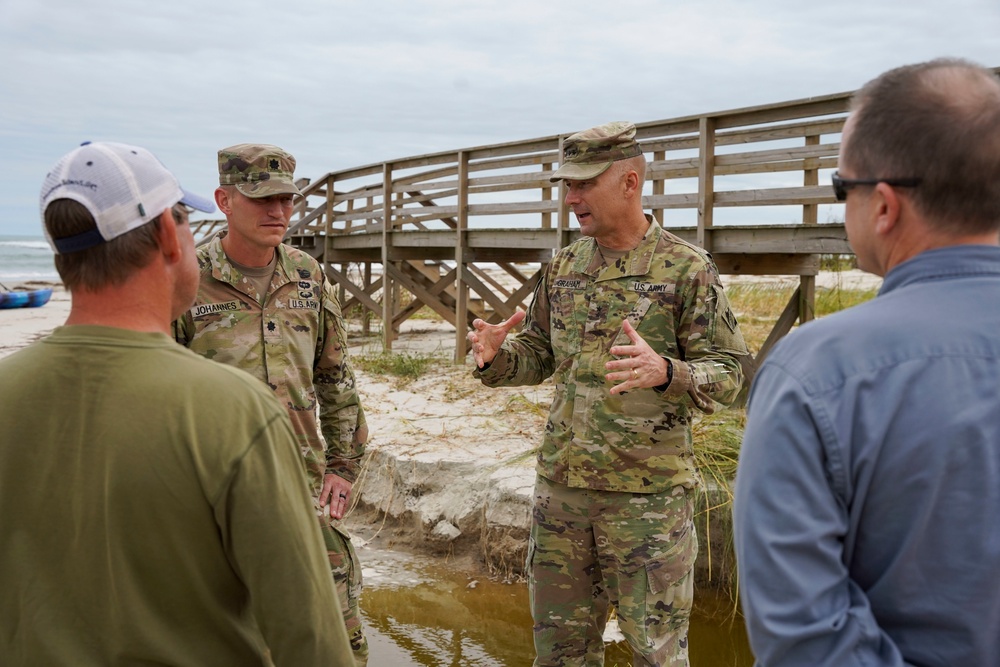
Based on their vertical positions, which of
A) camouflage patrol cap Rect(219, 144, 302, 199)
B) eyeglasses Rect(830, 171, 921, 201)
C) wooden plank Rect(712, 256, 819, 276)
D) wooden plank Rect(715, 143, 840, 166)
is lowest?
wooden plank Rect(712, 256, 819, 276)

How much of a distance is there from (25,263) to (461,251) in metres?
47.5

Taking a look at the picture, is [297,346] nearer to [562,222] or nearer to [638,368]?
[638,368]

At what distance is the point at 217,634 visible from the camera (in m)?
1.43

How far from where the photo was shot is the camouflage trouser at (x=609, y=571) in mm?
2943

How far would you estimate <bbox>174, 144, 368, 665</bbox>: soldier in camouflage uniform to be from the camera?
3.09 metres

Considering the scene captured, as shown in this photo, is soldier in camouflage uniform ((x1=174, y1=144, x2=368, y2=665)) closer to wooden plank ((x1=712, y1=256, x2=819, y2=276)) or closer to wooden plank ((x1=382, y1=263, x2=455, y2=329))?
wooden plank ((x1=712, y1=256, x2=819, y2=276))

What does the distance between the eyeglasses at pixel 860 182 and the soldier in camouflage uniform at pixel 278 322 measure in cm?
215

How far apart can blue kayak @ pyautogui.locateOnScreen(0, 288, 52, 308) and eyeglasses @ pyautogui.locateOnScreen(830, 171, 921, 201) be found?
23480mm

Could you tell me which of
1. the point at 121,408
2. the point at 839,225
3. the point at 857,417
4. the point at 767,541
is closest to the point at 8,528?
the point at 121,408

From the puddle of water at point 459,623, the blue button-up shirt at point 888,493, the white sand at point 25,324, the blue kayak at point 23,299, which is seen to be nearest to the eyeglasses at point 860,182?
the blue button-up shirt at point 888,493

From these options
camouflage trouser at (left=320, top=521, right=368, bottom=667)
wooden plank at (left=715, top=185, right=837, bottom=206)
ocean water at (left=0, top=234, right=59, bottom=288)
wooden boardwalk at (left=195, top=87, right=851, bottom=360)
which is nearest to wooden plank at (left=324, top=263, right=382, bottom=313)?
wooden boardwalk at (left=195, top=87, right=851, bottom=360)

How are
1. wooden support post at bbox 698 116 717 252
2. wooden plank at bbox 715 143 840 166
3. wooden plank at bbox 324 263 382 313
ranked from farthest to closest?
1. wooden plank at bbox 324 263 382 313
2. wooden support post at bbox 698 116 717 252
3. wooden plank at bbox 715 143 840 166

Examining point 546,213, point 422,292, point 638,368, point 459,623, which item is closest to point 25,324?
point 422,292

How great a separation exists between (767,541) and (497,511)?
4.41 m
